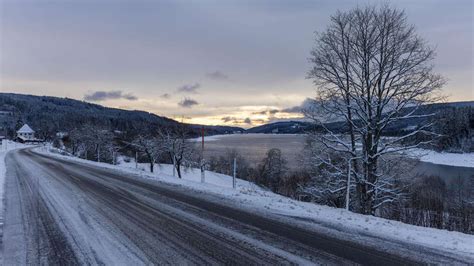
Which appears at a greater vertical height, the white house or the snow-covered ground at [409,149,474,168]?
the white house

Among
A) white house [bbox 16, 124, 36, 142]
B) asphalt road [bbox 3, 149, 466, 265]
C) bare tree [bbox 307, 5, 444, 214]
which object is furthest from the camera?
white house [bbox 16, 124, 36, 142]

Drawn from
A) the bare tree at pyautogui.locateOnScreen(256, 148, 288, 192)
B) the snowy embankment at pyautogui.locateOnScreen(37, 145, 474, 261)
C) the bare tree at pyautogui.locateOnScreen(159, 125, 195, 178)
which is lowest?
the bare tree at pyautogui.locateOnScreen(256, 148, 288, 192)

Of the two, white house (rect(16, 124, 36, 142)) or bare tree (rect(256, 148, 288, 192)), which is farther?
white house (rect(16, 124, 36, 142))

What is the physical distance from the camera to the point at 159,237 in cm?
629

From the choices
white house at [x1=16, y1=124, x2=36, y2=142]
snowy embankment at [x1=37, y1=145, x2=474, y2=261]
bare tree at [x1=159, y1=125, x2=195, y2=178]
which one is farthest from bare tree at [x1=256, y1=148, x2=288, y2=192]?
white house at [x1=16, y1=124, x2=36, y2=142]

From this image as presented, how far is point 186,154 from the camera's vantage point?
4050 centimetres

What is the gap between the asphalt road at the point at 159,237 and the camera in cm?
518

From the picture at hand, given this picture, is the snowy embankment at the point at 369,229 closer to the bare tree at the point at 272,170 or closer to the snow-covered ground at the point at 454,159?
the bare tree at the point at 272,170

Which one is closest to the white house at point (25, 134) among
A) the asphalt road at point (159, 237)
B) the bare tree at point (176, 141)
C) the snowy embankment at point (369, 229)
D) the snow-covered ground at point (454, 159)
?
the bare tree at point (176, 141)

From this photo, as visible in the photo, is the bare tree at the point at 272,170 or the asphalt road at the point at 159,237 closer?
the asphalt road at the point at 159,237

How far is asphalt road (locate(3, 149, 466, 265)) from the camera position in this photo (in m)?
5.18

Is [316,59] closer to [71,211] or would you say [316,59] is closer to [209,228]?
[209,228]

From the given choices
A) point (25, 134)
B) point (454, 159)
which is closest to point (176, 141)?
point (454, 159)

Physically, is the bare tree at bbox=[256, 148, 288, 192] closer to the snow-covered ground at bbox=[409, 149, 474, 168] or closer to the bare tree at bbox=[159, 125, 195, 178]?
the bare tree at bbox=[159, 125, 195, 178]
